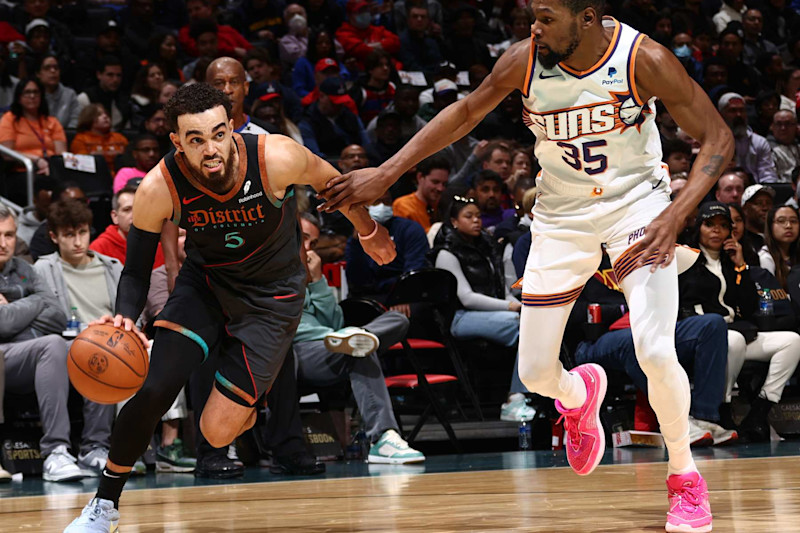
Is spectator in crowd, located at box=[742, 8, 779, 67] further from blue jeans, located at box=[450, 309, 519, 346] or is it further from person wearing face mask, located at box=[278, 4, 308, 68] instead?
blue jeans, located at box=[450, 309, 519, 346]

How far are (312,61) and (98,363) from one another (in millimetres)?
8477

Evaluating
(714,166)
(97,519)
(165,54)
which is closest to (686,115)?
(714,166)

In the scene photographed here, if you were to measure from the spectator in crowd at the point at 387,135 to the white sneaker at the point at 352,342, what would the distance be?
3520mm

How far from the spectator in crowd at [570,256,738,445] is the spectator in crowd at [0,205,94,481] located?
3.32m

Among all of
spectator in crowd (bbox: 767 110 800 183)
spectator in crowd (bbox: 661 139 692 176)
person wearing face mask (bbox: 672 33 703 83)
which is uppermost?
person wearing face mask (bbox: 672 33 703 83)

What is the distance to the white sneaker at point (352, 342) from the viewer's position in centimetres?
635

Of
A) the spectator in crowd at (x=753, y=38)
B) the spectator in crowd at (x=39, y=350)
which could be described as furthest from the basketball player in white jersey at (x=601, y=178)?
the spectator in crowd at (x=753, y=38)

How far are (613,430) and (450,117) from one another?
3793mm

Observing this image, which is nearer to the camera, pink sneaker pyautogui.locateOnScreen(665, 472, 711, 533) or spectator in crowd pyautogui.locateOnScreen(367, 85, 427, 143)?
pink sneaker pyautogui.locateOnScreen(665, 472, 711, 533)

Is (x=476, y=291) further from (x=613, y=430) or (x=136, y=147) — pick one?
(x=136, y=147)

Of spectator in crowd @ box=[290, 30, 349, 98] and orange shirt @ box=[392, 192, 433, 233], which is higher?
spectator in crowd @ box=[290, 30, 349, 98]

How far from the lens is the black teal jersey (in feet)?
12.8

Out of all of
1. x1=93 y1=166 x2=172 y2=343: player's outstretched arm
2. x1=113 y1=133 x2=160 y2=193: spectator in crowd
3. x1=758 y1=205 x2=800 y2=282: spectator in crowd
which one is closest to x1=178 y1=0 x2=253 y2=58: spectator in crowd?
x1=113 y1=133 x2=160 y2=193: spectator in crowd

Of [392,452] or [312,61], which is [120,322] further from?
[312,61]
